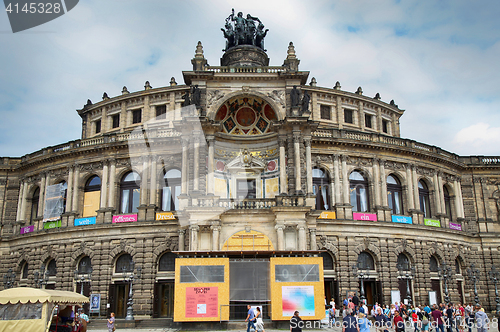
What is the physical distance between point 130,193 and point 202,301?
780 inches

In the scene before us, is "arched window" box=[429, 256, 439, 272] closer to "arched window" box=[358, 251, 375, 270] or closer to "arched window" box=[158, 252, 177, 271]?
"arched window" box=[358, 251, 375, 270]

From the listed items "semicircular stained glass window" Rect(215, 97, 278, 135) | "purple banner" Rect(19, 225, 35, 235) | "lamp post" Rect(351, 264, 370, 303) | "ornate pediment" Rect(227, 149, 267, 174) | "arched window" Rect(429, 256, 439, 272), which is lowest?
"lamp post" Rect(351, 264, 370, 303)

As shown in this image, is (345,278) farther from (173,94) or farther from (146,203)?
(173,94)

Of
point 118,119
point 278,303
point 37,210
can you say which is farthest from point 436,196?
point 37,210

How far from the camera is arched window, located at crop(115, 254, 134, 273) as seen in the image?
40.5 metres

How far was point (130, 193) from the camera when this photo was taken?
1686 inches

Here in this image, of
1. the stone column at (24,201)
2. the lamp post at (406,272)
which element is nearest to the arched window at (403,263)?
the lamp post at (406,272)

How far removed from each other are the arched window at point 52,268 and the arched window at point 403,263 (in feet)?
105

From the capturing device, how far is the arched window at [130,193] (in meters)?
42.6

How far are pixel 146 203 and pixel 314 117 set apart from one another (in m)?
19.9

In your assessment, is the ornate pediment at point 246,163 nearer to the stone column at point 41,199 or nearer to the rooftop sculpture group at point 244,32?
the rooftop sculpture group at point 244,32

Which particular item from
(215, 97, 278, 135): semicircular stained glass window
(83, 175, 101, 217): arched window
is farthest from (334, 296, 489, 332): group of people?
(83, 175, 101, 217): arched window

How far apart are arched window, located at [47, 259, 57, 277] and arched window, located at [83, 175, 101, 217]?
5.37 metres

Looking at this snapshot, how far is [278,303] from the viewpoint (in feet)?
84.1
